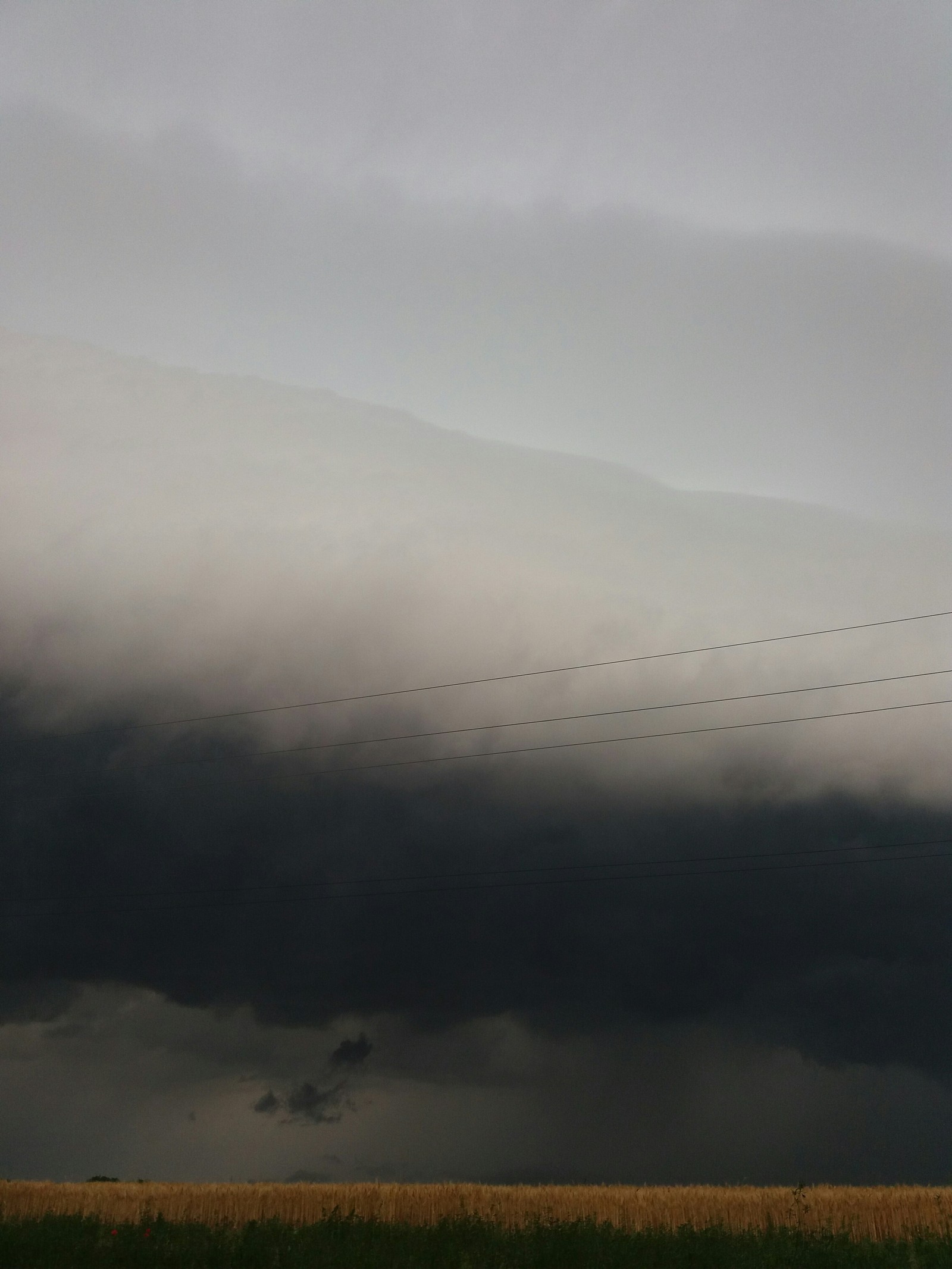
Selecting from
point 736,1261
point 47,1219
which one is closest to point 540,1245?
point 736,1261

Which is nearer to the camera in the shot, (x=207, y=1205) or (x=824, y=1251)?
(x=824, y=1251)

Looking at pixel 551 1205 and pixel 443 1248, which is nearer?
pixel 443 1248

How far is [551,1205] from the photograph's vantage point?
5222 centimetres

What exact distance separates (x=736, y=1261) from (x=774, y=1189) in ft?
54.5

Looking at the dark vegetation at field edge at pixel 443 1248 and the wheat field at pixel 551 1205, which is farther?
the wheat field at pixel 551 1205

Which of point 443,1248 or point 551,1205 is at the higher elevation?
point 443,1248

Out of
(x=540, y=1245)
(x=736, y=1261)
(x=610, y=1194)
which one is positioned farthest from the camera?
(x=610, y=1194)

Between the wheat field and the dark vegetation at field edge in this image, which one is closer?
the dark vegetation at field edge

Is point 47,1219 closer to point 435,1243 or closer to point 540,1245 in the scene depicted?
point 435,1243

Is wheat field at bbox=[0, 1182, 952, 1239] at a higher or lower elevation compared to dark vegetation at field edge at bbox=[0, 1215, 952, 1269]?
lower

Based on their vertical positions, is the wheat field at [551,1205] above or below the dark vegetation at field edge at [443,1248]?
below

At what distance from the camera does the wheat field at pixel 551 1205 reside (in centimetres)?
4862

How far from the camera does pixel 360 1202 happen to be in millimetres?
53281

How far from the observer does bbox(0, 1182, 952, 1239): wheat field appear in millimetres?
48625
